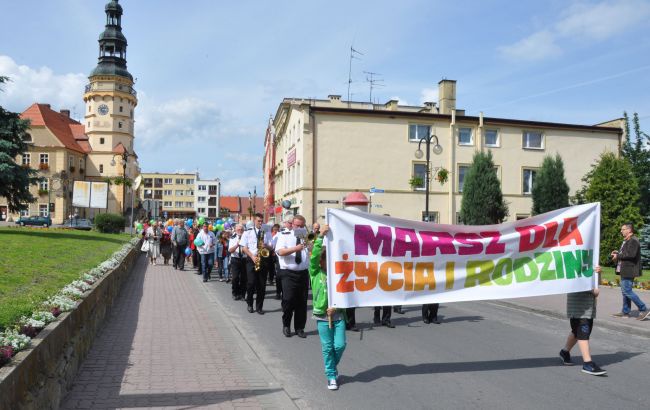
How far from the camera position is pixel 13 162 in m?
28.3

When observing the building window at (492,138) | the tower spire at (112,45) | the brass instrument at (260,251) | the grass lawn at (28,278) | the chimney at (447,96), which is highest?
the tower spire at (112,45)

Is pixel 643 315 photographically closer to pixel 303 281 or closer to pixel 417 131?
pixel 303 281

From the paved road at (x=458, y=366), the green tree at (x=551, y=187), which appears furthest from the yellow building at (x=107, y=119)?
the paved road at (x=458, y=366)

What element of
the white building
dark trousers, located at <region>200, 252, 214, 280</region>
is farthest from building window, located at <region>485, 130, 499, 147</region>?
the white building

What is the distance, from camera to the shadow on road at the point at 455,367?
700 centimetres

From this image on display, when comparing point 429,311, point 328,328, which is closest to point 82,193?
point 429,311

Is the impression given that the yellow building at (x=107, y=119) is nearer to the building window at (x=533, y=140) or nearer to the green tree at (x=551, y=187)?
Result: the building window at (x=533, y=140)

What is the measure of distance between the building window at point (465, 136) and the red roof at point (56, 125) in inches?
2771

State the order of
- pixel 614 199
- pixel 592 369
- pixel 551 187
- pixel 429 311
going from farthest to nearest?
1. pixel 551 187
2. pixel 614 199
3. pixel 429 311
4. pixel 592 369

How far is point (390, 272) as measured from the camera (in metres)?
6.99

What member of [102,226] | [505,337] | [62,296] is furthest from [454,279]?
[102,226]

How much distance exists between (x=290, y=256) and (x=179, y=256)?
14648 mm

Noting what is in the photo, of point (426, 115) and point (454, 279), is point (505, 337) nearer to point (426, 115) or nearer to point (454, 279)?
point (454, 279)

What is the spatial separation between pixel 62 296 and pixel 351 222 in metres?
3.64
